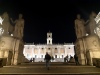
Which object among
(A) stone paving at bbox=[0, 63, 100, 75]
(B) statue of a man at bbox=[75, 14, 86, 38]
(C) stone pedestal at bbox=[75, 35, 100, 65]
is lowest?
(A) stone paving at bbox=[0, 63, 100, 75]

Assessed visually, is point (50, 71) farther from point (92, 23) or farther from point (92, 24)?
point (92, 23)

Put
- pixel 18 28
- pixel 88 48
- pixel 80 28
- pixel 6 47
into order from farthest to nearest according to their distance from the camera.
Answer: pixel 18 28
pixel 80 28
pixel 88 48
pixel 6 47

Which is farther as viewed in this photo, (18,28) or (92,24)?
(18,28)

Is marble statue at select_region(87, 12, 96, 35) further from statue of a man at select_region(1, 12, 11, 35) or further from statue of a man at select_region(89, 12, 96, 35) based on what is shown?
statue of a man at select_region(1, 12, 11, 35)

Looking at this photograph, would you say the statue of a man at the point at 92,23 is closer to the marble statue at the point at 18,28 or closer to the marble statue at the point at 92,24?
the marble statue at the point at 92,24

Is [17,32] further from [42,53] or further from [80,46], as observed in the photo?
[42,53]

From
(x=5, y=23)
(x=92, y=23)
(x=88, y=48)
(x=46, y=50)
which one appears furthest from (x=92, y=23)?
(x=46, y=50)

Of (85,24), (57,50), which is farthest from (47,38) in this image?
(85,24)

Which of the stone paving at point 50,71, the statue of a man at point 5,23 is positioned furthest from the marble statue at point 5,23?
the stone paving at point 50,71

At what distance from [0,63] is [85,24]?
20.0 m

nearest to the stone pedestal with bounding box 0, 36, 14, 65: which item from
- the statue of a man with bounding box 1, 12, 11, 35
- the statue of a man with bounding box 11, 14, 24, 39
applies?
the statue of a man with bounding box 1, 12, 11, 35

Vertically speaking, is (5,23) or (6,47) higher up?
(5,23)

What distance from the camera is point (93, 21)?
23.0 m

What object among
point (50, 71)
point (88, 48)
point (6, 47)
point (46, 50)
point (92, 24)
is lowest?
point (50, 71)
